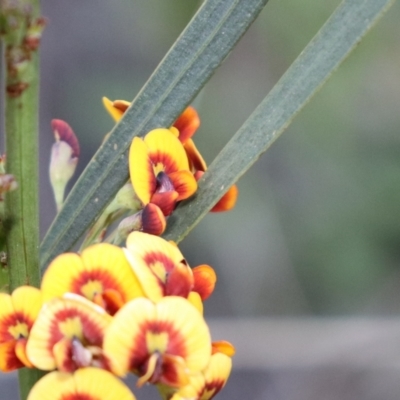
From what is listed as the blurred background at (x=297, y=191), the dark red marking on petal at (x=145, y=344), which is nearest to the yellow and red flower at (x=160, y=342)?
the dark red marking on petal at (x=145, y=344)

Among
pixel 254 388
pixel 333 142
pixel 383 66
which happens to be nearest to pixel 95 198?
pixel 333 142

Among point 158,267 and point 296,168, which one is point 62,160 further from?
point 296,168

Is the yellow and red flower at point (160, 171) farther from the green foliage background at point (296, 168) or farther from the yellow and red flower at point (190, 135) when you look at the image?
the green foliage background at point (296, 168)

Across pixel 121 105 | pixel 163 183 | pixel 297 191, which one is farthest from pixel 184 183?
pixel 297 191

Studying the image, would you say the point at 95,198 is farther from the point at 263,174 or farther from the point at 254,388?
the point at 254,388

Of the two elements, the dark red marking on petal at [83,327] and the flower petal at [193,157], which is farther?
the flower petal at [193,157]

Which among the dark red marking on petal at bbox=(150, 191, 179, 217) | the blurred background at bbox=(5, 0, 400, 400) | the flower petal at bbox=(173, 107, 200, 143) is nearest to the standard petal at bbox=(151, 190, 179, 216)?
the dark red marking on petal at bbox=(150, 191, 179, 217)
